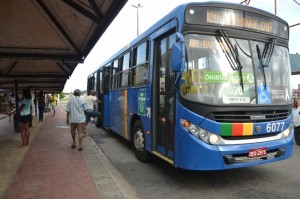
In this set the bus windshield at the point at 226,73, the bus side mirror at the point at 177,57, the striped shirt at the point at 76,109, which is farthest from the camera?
the striped shirt at the point at 76,109

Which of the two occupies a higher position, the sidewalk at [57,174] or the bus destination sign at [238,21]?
the bus destination sign at [238,21]

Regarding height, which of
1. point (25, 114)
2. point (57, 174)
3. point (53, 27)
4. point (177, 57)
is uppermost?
A: point (53, 27)

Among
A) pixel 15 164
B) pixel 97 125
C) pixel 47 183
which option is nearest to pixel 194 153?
pixel 47 183

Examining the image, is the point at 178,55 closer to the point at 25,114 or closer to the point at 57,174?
the point at 57,174

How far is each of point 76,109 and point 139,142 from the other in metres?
2.41

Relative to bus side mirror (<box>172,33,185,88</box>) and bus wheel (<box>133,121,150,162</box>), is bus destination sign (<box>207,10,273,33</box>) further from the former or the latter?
bus wheel (<box>133,121,150,162</box>)

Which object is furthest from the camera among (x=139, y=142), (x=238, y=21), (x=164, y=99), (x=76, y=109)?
(x=76, y=109)

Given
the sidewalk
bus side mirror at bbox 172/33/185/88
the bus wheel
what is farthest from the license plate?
the bus wheel

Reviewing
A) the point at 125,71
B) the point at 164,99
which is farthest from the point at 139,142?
the point at 125,71

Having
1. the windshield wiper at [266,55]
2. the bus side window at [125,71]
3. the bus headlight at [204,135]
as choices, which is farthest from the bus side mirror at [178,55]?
the bus side window at [125,71]

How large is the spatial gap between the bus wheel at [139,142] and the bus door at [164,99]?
808 mm

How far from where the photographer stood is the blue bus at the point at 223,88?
16.7 feet

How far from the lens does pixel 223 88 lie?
5.25 m

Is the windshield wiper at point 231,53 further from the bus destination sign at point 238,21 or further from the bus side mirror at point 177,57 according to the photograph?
the bus side mirror at point 177,57
